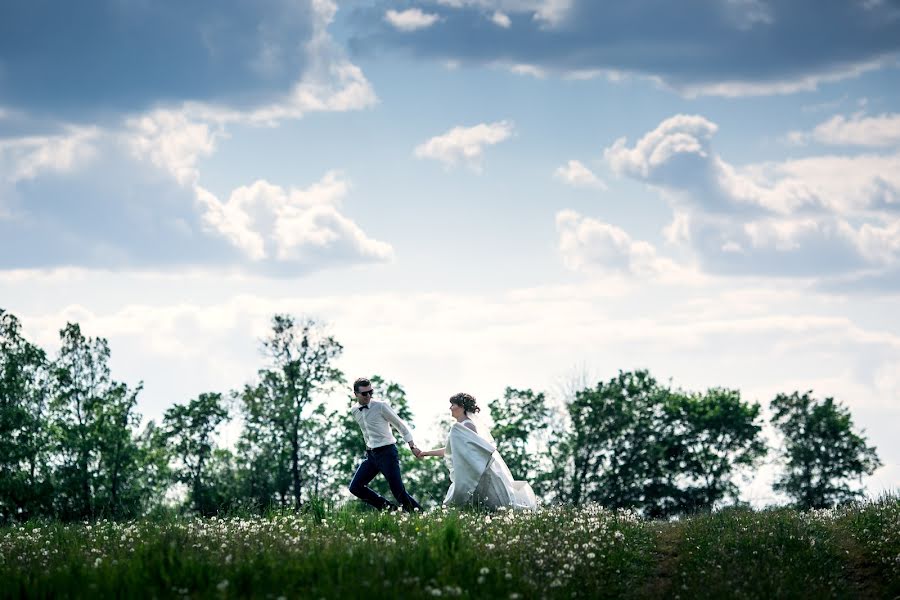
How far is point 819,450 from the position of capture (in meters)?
65.2

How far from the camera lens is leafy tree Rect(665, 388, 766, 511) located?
62.7 metres

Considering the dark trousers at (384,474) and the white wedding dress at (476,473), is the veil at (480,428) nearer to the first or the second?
the white wedding dress at (476,473)

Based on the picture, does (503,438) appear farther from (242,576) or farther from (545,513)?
(242,576)

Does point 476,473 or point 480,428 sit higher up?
point 480,428

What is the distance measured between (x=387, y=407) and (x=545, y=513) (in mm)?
3974

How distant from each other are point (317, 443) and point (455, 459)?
41269 millimetres

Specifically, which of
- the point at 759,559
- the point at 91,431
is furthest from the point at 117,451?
the point at 759,559

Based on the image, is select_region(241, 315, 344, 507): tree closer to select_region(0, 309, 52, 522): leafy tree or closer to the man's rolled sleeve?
select_region(0, 309, 52, 522): leafy tree

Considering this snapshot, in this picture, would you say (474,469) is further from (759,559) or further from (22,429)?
(22,429)

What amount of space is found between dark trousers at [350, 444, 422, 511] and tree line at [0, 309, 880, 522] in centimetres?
3771

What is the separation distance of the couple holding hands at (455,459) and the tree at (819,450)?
48.4 m

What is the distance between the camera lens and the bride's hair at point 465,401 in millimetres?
20953

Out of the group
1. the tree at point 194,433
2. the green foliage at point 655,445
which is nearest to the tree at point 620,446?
the green foliage at point 655,445

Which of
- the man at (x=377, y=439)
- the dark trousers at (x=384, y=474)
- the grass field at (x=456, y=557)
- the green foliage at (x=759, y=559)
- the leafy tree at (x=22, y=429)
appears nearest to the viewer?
the grass field at (x=456, y=557)
